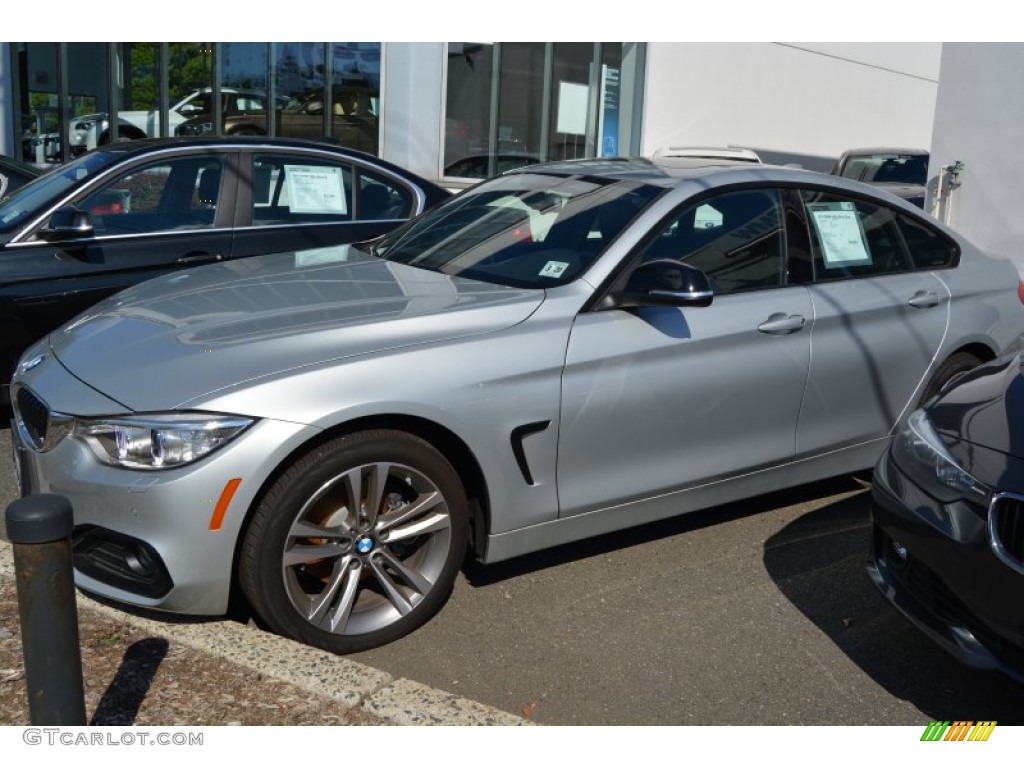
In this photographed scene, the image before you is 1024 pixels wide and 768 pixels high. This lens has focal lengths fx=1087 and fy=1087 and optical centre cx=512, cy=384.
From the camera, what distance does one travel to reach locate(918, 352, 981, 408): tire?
497cm

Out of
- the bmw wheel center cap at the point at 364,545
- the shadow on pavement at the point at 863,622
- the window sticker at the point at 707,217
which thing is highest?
the window sticker at the point at 707,217

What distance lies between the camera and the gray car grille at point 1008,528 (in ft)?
10.00

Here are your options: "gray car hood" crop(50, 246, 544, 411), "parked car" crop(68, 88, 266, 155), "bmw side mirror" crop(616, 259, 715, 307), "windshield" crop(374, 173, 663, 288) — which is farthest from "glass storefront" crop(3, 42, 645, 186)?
"bmw side mirror" crop(616, 259, 715, 307)

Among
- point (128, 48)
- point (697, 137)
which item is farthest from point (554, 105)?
point (128, 48)

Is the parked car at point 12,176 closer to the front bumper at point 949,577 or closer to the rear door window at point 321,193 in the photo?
the rear door window at point 321,193

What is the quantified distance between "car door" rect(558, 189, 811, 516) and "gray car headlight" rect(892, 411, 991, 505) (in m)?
0.67

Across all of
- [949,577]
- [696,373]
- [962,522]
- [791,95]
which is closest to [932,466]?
[962,522]

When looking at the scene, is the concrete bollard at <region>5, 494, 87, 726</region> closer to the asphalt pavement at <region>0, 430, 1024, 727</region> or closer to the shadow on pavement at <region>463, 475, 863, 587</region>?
the asphalt pavement at <region>0, 430, 1024, 727</region>

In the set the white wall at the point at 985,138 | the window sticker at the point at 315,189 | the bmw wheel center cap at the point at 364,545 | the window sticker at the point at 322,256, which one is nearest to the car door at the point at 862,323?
the bmw wheel center cap at the point at 364,545

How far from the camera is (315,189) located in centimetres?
664

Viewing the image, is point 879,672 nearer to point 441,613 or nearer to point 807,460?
point 807,460

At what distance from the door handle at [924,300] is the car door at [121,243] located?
370 centimetres

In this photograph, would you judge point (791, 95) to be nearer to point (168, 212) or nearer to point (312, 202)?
point (312, 202)

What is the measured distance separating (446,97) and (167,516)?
14.6 metres
